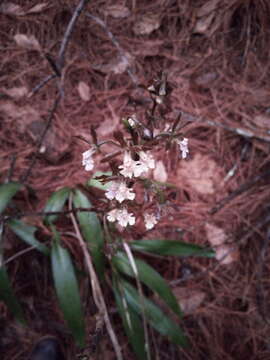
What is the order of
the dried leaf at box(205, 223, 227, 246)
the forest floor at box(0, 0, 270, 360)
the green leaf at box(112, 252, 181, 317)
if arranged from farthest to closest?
the dried leaf at box(205, 223, 227, 246)
the forest floor at box(0, 0, 270, 360)
the green leaf at box(112, 252, 181, 317)

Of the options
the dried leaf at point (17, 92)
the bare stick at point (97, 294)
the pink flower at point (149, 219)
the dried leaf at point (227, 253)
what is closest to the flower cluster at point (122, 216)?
the pink flower at point (149, 219)

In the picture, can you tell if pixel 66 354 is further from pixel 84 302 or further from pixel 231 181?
pixel 231 181

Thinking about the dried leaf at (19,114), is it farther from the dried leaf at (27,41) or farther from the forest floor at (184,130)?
the dried leaf at (27,41)

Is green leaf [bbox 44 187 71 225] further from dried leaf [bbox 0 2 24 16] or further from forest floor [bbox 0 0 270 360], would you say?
dried leaf [bbox 0 2 24 16]

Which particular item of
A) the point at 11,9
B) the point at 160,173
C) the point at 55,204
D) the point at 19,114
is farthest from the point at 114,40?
the point at 55,204

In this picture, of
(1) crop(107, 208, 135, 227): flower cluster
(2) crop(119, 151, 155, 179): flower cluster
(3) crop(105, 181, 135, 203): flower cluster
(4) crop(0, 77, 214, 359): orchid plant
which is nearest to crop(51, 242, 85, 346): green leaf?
(4) crop(0, 77, 214, 359): orchid plant

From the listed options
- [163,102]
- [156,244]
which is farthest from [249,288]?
[163,102]
